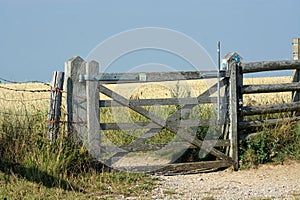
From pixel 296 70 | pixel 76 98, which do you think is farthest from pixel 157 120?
pixel 296 70

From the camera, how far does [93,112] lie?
9438 mm

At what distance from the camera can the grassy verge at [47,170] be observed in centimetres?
810

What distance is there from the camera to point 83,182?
8.63 metres

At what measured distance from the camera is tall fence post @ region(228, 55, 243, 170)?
33.0 ft

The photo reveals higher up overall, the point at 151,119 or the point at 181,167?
the point at 151,119

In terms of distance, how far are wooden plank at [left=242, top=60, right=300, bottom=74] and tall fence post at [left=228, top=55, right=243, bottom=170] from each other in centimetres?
19

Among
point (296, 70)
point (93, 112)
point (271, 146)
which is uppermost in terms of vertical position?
point (296, 70)

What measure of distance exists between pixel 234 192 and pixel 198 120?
191 cm

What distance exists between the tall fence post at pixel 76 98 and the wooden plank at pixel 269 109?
303 cm

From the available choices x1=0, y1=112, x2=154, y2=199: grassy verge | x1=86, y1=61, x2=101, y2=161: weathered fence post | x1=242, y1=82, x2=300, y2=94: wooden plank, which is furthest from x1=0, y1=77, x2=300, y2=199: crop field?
x1=242, y1=82, x2=300, y2=94: wooden plank

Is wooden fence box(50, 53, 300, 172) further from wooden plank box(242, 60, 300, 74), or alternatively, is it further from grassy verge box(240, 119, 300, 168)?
grassy verge box(240, 119, 300, 168)

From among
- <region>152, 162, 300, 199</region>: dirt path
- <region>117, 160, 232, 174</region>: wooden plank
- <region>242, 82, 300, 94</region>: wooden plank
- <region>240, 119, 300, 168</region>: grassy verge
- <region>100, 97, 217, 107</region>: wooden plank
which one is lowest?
<region>152, 162, 300, 199</region>: dirt path

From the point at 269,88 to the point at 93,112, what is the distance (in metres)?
3.48

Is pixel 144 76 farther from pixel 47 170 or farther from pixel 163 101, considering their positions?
pixel 47 170
